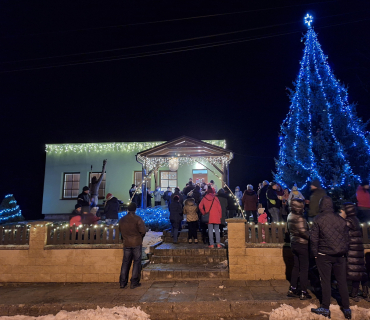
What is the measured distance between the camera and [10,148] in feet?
86.7

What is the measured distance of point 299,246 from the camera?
498 centimetres

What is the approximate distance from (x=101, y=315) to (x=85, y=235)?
8.62 feet

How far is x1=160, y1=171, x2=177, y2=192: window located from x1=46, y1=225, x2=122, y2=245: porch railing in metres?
10.9

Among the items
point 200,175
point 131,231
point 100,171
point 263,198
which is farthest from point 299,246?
point 100,171

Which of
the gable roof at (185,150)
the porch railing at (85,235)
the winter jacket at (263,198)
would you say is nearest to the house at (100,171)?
the gable roof at (185,150)

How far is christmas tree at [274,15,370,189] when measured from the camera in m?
10.8

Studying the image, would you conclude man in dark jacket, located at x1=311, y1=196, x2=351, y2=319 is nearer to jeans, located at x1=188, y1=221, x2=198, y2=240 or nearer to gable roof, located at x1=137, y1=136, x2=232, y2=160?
jeans, located at x1=188, y1=221, x2=198, y2=240

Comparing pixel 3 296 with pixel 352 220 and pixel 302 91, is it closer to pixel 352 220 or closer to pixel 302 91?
pixel 352 220

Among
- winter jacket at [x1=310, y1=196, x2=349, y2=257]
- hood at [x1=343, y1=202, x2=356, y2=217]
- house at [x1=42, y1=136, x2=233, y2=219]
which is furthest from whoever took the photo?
house at [x1=42, y1=136, x2=233, y2=219]

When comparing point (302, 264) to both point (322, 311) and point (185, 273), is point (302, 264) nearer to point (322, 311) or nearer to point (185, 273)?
point (322, 311)

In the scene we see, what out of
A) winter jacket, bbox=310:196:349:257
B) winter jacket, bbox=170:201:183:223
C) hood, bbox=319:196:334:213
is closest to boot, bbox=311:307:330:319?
winter jacket, bbox=310:196:349:257

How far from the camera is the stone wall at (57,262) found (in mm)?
6500

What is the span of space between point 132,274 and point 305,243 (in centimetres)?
386

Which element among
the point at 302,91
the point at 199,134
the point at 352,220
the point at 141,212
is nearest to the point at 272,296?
the point at 352,220
